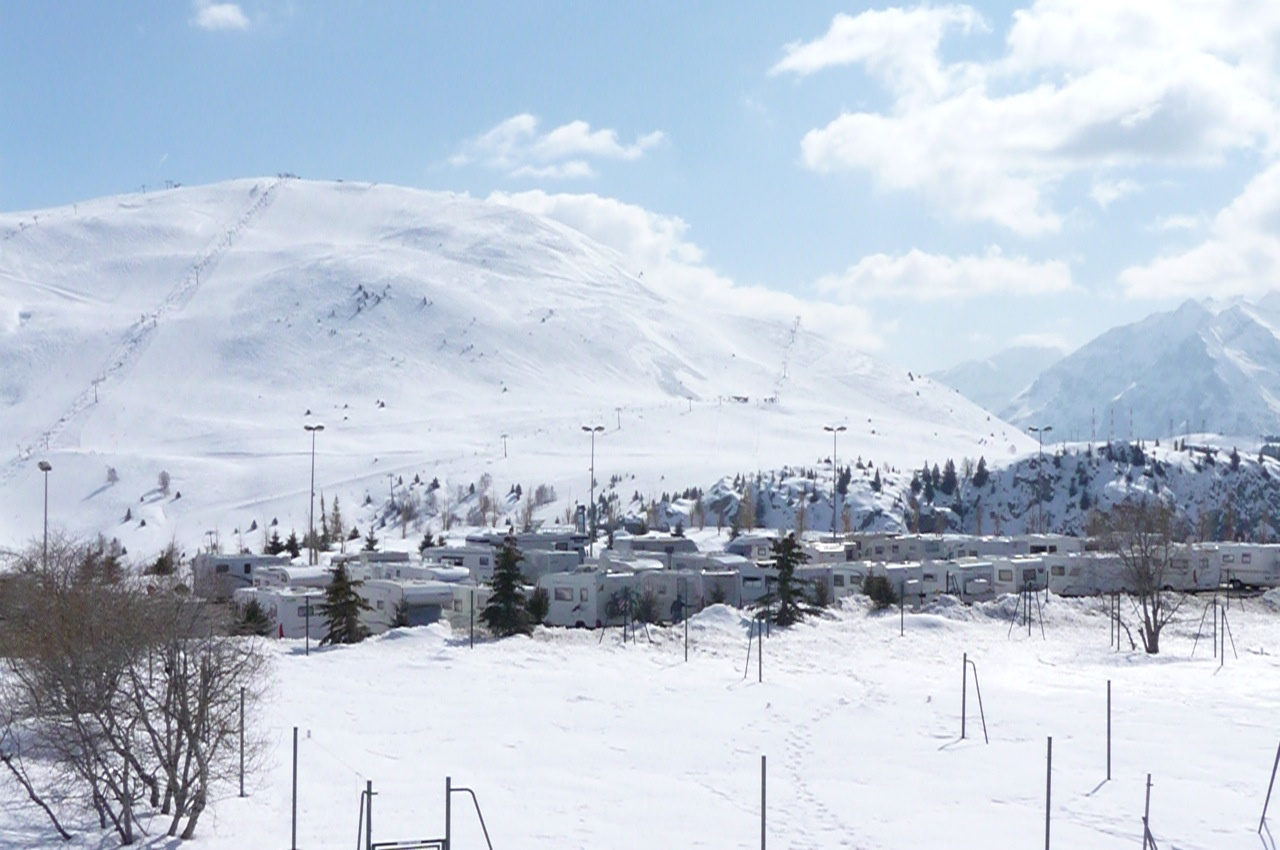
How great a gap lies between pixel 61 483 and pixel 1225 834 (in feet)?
584

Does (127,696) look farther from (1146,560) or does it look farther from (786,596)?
(1146,560)

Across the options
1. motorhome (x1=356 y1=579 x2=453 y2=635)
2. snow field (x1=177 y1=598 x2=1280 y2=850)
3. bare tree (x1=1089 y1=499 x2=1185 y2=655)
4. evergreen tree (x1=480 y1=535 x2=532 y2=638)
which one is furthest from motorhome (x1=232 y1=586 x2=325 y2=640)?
bare tree (x1=1089 y1=499 x2=1185 y2=655)

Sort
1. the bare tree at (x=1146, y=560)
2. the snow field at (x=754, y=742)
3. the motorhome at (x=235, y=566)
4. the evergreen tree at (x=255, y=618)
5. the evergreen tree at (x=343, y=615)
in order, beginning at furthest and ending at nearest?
1. the motorhome at (x=235, y=566)
2. the bare tree at (x=1146, y=560)
3. the evergreen tree at (x=343, y=615)
4. the evergreen tree at (x=255, y=618)
5. the snow field at (x=754, y=742)

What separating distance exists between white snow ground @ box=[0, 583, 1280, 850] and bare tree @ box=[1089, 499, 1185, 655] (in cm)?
167

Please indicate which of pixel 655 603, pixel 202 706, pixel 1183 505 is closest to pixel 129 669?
pixel 202 706

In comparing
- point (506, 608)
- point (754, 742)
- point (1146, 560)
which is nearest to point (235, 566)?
point (506, 608)

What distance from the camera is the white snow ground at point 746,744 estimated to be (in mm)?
22172

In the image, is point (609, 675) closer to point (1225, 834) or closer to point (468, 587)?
point (468, 587)

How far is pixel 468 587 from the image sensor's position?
54750 millimetres

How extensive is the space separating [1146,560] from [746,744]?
29.8 meters

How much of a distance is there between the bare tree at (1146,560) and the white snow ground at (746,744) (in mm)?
1670

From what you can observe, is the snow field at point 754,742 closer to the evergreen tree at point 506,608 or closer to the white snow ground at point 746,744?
the white snow ground at point 746,744

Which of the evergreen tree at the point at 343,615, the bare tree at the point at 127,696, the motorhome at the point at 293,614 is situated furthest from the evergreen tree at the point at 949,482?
the bare tree at the point at 127,696

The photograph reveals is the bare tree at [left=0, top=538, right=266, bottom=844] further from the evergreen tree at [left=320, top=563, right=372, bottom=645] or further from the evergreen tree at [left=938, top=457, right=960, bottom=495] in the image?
the evergreen tree at [left=938, top=457, right=960, bottom=495]
